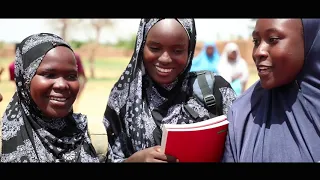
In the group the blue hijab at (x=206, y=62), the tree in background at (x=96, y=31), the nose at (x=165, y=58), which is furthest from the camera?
the tree in background at (x=96, y=31)

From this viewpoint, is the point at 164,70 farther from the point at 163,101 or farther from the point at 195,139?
the point at 195,139

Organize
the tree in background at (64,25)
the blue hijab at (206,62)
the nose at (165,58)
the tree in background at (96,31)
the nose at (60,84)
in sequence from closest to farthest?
the nose at (60,84) → the nose at (165,58) → the blue hijab at (206,62) → the tree in background at (64,25) → the tree in background at (96,31)

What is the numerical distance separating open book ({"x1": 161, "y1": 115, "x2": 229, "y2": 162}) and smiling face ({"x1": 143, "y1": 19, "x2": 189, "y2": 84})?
0.38m

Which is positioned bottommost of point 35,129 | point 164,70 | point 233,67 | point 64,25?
point 233,67

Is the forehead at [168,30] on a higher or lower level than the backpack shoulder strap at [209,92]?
higher

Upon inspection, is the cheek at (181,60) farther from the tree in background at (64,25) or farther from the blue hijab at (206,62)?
the tree in background at (64,25)

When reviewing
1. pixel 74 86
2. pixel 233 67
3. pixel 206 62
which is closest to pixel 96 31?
pixel 206 62

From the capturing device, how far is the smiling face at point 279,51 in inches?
72.8

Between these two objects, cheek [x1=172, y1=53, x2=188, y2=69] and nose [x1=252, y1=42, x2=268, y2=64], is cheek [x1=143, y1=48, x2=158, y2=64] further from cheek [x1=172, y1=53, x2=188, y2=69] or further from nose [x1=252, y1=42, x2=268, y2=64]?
nose [x1=252, y1=42, x2=268, y2=64]

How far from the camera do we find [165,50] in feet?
7.20

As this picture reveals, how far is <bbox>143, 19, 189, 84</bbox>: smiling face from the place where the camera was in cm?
219

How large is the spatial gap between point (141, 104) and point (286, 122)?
2.28 feet

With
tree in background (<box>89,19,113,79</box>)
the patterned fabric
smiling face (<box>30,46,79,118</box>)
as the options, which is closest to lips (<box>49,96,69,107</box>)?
smiling face (<box>30,46,79,118</box>)

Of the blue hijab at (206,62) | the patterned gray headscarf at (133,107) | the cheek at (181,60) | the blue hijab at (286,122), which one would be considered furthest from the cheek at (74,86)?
the blue hijab at (206,62)
